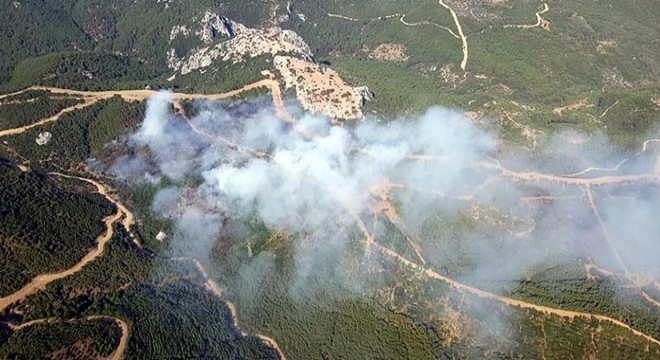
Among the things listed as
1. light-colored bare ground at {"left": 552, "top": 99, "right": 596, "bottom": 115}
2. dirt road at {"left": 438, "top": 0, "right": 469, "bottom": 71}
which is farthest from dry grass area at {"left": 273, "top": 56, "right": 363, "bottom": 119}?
dirt road at {"left": 438, "top": 0, "right": 469, "bottom": 71}

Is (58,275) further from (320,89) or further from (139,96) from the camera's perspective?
(320,89)

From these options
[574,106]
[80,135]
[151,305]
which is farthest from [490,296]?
[80,135]

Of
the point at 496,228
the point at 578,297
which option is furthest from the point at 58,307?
the point at 578,297

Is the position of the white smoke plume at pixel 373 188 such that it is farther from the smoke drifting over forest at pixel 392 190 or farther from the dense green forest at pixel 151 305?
the dense green forest at pixel 151 305

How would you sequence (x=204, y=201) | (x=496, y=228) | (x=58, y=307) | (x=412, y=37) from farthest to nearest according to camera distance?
(x=412, y=37) → (x=204, y=201) → (x=496, y=228) → (x=58, y=307)

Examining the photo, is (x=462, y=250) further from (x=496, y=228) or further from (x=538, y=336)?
(x=538, y=336)

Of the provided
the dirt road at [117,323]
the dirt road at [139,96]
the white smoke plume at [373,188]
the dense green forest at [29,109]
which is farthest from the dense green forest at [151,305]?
the dense green forest at [29,109]
